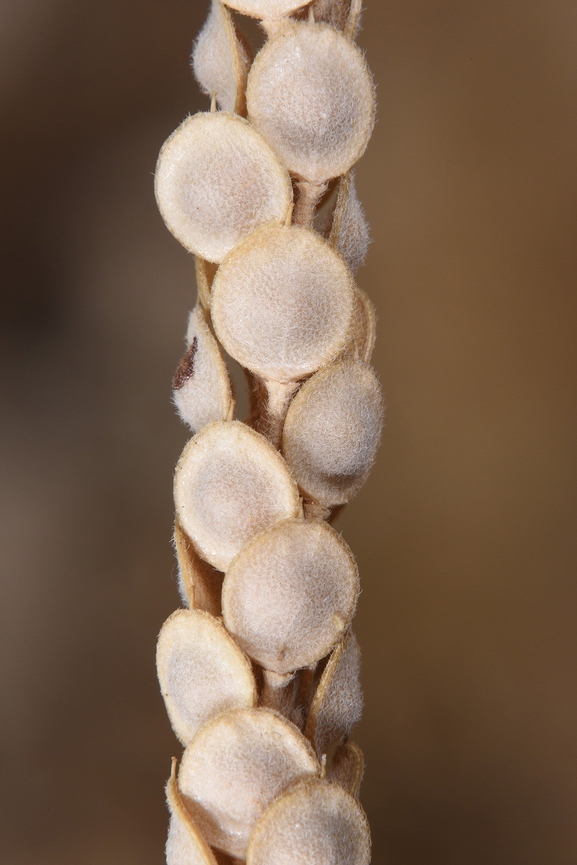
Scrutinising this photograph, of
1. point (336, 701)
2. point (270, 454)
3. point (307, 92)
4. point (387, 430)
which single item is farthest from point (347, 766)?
point (387, 430)

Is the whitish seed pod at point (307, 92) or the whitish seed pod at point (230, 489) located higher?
the whitish seed pod at point (307, 92)

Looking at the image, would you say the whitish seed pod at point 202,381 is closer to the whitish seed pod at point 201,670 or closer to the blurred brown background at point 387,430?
the whitish seed pod at point 201,670

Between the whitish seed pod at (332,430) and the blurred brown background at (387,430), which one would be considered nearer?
the whitish seed pod at (332,430)

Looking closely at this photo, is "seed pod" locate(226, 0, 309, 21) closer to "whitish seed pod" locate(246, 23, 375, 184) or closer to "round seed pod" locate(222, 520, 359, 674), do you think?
"whitish seed pod" locate(246, 23, 375, 184)

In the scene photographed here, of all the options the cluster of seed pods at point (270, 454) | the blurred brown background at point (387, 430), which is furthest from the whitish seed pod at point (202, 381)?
the blurred brown background at point (387, 430)

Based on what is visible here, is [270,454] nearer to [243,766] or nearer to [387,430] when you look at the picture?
[243,766]

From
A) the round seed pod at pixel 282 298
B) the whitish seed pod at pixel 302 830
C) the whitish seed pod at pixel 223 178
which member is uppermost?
the whitish seed pod at pixel 223 178

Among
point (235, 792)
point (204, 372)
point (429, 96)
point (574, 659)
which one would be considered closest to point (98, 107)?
point (429, 96)

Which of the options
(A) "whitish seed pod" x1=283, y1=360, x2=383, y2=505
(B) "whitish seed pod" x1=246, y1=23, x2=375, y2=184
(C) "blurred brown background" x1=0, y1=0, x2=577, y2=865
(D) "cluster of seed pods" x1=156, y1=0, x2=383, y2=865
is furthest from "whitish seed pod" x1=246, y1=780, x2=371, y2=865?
(C) "blurred brown background" x1=0, y1=0, x2=577, y2=865
